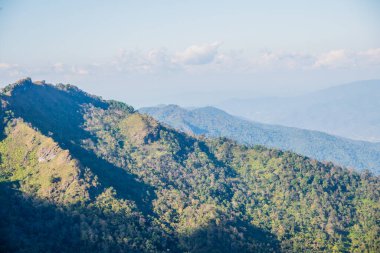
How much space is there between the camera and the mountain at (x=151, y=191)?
106 m

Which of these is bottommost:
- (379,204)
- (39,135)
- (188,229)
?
(188,229)

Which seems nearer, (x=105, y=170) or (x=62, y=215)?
(x=62, y=215)

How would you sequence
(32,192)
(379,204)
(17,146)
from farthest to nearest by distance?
(379,204), (17,146), (32,192)

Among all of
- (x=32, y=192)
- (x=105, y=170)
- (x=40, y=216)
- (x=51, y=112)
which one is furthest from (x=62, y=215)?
(x=51, y=112)

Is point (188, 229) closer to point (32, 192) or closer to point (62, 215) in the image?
point (62, 215)

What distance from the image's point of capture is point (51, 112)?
570ft

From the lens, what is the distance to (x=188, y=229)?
11619 cm

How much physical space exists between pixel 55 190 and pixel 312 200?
86.4m

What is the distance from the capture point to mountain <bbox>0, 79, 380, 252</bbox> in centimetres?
10631

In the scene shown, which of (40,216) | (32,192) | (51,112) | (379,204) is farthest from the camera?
(51,112)

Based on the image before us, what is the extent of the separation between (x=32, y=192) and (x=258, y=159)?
9475 centimetres

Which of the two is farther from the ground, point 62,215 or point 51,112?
point 51,112

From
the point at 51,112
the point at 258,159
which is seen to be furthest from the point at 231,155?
the point at 51,112

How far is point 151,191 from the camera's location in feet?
453
